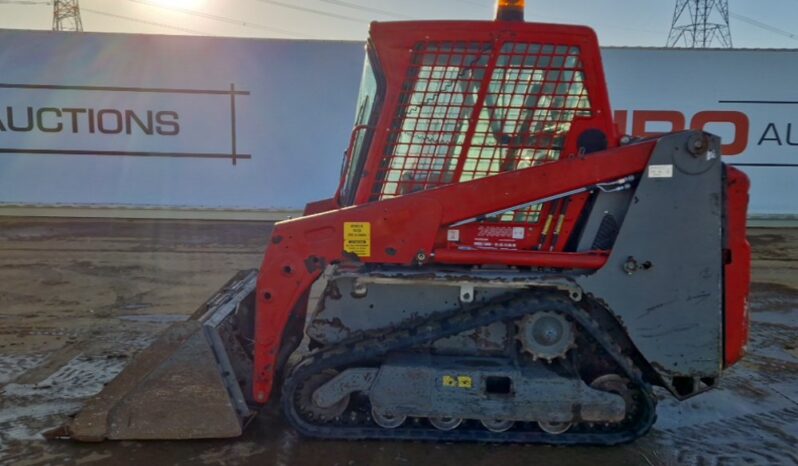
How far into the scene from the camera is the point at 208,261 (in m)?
8.43

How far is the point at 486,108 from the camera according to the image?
3416 mm

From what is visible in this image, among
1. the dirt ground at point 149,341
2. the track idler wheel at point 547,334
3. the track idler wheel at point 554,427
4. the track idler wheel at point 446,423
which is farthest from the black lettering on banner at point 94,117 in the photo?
the track idler wheel at point 554,427

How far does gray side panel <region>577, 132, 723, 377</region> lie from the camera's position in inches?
130

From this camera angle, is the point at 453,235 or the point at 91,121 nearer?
the point at 453,235

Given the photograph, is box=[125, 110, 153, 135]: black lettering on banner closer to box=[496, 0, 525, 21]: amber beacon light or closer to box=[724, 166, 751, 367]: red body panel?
box=[496, 0, 525, 21]: amber beacon light

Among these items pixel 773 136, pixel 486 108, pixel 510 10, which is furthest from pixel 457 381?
pixel 773 136

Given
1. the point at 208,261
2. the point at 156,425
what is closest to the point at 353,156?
the point at 156,425

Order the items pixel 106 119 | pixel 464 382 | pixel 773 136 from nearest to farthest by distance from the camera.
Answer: pixel 464 382 → pixel 106 119 → pixel 773 136

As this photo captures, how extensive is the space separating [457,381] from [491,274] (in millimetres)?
605

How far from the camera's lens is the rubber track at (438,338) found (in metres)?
3.29

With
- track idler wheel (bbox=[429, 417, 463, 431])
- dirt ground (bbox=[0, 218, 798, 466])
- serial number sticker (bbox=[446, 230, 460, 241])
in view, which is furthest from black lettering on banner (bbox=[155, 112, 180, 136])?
track idler wheel (bbox=[429, 417, 463, 431])

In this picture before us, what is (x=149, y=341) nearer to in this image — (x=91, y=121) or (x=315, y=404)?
(x=315, y=404)

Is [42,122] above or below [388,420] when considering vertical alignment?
above

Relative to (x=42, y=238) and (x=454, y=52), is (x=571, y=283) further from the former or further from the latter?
(x=42, y=238)
